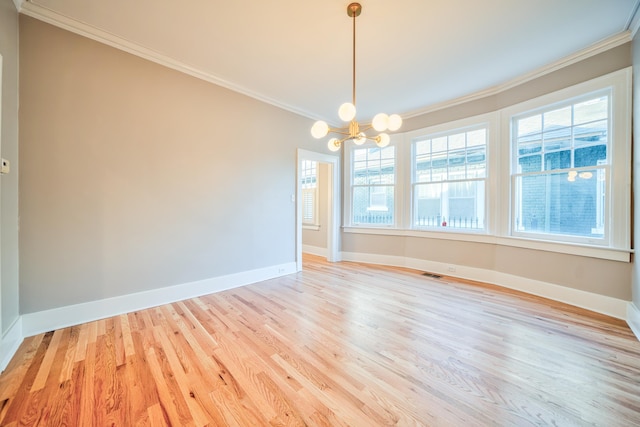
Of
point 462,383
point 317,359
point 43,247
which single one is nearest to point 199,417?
point 317,359

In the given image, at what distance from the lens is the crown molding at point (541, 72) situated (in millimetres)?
2656

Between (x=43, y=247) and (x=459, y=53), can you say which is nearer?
(x=43, y=247)

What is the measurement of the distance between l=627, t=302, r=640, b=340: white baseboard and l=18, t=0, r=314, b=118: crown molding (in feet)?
16.7

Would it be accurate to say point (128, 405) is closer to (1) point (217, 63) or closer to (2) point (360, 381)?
(2) point (360, 381)

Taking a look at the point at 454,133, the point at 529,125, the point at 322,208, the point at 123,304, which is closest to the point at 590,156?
the point at 529,125

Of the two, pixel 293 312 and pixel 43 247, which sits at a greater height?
pixel 43 247

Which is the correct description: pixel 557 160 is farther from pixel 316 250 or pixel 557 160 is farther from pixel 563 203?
pixel 316 250

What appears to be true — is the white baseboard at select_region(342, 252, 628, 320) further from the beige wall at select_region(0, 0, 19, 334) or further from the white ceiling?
the beige wall at select_region(0, 0, 19, 334)

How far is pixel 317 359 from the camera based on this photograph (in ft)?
6.37

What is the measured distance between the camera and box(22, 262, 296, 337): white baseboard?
2.31 meters

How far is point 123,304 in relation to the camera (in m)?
2.73

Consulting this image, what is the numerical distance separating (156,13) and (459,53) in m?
3.20

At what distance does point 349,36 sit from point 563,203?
3.34 m

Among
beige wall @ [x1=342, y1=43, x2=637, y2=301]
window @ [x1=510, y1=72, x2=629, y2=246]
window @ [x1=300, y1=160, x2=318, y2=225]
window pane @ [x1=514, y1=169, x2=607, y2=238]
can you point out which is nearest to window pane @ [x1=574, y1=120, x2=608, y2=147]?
window @ [x1=510, y1=72, x2=629, y2=246]
